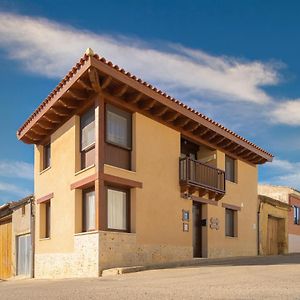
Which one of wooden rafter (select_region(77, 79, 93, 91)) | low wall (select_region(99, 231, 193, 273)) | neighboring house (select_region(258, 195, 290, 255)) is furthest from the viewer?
neighboring house (select_region(258, 195, 290, 255))

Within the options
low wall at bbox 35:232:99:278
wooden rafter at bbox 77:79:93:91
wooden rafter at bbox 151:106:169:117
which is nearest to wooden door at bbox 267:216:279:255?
wooden rafter at bbox 151:106:169:117

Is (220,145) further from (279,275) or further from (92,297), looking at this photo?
(92,297)

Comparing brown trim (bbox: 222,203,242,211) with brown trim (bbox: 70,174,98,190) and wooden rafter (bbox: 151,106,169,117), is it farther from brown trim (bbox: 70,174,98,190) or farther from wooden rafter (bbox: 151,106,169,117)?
brown trim (bbox: 70,174,98,190)

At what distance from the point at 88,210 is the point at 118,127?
3.07 m

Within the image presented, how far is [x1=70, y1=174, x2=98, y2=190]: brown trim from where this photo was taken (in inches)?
617

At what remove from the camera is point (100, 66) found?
14.6m

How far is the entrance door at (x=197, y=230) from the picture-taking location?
2073cm

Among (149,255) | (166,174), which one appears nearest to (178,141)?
(166,174)

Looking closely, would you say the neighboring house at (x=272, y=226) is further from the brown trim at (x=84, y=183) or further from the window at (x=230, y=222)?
the brown trim at (x=84, y=183)

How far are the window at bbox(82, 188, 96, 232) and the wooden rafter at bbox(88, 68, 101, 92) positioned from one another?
3.53 m

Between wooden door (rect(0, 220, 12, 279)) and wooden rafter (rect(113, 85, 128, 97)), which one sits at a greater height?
wooden rafter (rect(113, 85, 128, 97))

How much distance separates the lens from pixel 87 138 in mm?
16797

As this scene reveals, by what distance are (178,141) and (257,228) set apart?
9146mm

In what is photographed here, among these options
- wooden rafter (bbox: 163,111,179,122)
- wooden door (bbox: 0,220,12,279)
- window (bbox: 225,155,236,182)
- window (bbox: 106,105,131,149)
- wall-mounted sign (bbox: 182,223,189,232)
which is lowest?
wooden door (bbox: 0,220,12,279)
